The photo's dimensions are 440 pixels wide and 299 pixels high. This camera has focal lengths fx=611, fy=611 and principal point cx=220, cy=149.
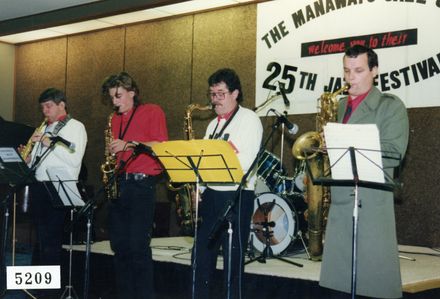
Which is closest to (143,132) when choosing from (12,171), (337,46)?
(12,171)

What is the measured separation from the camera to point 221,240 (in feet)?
12.5

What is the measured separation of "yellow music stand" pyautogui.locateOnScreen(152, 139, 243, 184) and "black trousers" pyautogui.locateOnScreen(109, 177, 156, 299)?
0.66 meters

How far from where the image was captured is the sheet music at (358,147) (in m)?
2.85

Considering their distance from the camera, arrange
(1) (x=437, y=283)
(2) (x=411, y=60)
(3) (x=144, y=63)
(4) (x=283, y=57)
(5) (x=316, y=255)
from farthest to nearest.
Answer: (3) (x=144, y=63) → (4) (x=283, y=57) → (2) (x=411, y=60) → (5) (x=316, y=255) → (1) (x=437, y=283)

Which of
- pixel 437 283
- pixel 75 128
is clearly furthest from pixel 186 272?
pixel 437 283

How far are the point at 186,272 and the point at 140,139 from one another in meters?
1.24

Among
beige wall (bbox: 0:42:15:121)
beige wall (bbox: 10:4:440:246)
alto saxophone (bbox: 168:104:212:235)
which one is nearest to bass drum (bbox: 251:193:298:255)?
alto saxophone (bbox: 168:104:212:235)

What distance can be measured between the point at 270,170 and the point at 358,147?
2.98 meters

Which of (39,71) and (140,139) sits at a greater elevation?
(39,71)

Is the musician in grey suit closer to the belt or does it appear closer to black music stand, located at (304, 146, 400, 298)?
black music stand, located at (304, 146, 400, 298)

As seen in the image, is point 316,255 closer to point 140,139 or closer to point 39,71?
point 140,139

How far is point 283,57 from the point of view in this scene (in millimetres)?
7156

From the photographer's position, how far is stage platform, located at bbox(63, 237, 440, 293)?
165 inches

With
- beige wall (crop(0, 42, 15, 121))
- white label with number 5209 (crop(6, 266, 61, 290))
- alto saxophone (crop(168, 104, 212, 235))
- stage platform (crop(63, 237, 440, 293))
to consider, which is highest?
beige wall (crop(0, 42, 15, 121))
